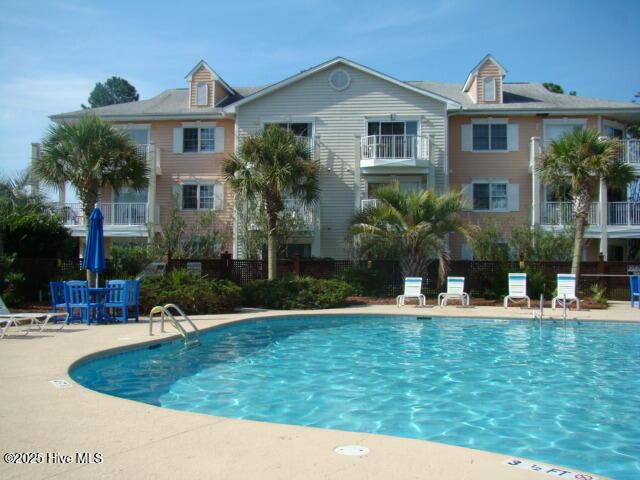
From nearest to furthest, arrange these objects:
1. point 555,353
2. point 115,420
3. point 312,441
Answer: point 312,441 → point 115,420 → point 555,353

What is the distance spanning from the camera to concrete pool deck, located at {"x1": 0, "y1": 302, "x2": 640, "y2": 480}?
13.1 feet

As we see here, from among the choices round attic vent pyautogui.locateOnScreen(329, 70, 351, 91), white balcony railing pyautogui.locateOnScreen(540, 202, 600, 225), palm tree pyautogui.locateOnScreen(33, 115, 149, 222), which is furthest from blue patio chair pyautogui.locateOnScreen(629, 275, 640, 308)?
palm tree pyautogui.locateOnScreen(33, 115, 149, 222)

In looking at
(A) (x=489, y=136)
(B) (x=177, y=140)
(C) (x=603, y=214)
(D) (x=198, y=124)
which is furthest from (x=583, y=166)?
(B) (x=177, y=140)

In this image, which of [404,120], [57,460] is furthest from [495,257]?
[57,460]

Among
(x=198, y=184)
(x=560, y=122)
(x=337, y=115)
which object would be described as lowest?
(x=198, y=184)

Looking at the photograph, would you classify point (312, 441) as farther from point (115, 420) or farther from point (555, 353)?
point (555, 353)

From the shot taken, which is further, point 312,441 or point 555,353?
point 555,353

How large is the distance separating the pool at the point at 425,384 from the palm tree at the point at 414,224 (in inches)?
263

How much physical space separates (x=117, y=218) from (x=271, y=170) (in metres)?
10.6

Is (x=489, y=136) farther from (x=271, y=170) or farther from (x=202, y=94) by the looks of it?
(x=202, y=94)

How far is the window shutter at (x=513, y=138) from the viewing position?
27.1 metres

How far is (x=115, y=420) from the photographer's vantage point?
17.3 ft

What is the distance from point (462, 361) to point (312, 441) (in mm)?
6153

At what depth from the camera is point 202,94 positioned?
28844mm
